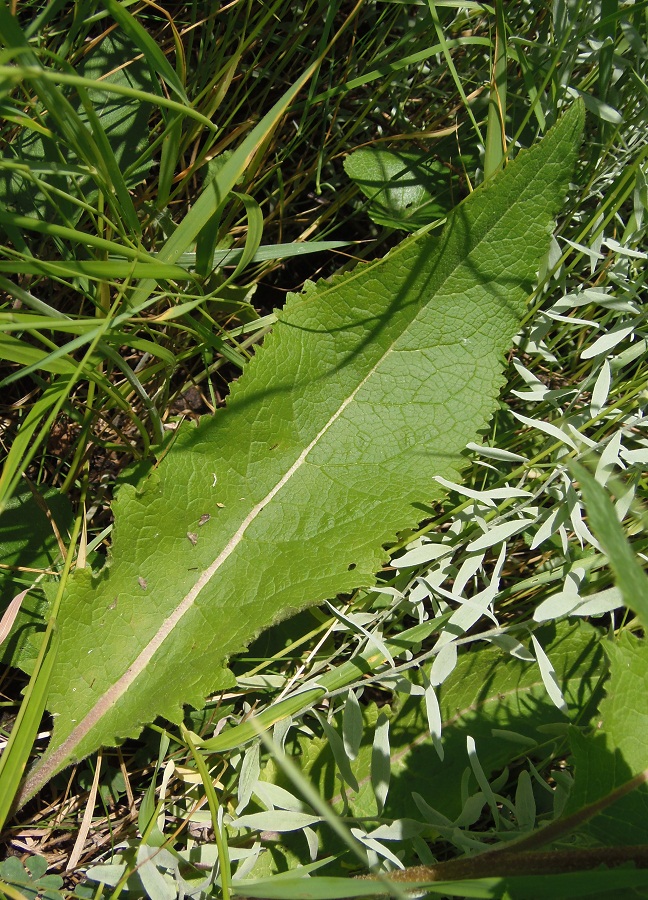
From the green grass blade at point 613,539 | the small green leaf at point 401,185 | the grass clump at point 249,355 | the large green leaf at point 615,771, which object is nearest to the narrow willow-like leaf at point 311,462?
the grass clump at point 249,355

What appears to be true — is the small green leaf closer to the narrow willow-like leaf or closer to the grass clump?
the grass clump

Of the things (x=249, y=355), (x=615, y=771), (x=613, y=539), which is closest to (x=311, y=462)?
(x=249, y=355)

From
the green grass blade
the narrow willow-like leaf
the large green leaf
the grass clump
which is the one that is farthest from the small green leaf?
the green grass blade

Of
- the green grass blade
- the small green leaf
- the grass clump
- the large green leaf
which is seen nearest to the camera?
the green grass blade

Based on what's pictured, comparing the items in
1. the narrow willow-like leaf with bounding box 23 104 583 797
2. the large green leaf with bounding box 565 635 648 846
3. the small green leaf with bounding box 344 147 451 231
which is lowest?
the large green leaf with bounding box 565 635 648 846

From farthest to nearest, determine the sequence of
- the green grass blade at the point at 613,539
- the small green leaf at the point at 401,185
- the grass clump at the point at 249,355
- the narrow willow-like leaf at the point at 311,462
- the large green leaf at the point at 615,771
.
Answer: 1. the small green leaf at the point at 401,185
2. the narrow willow-like leaf at the point at 311,462
3. the grass clump at the point at 249,355
4. the large green leaf at the point at 615,771
5. the green grass blade at the point at 613,539

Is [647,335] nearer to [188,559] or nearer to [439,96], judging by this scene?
[439,96]

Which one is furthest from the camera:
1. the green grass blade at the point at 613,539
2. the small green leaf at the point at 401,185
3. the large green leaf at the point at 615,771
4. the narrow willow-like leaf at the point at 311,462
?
the small green leaf at the point at 401,185

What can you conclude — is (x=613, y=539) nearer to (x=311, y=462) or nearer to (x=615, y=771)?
(x=615, y=771)

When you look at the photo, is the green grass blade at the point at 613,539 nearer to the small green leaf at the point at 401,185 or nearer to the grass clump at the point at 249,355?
the grass clump at the point at 249,355
